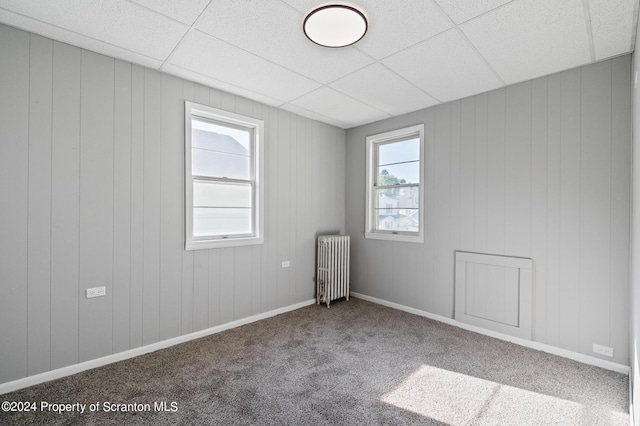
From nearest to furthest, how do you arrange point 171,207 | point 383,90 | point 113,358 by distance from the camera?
point 113,358, point 171,207, point 383,90

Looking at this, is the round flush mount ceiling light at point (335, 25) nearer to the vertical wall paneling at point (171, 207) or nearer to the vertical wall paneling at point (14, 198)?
the vertical wall paneling at point (171, 207)

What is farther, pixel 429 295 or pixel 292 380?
pixel 429 295

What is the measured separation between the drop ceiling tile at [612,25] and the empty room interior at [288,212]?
0.02 metres

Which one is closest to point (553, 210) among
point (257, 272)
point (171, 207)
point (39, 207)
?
point (257, 272)

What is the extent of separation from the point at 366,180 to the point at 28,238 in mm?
3633

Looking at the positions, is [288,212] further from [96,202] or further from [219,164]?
[96,202]

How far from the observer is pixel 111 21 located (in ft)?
6.77

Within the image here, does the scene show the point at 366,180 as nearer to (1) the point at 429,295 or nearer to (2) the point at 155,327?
(1) the point at 429,295

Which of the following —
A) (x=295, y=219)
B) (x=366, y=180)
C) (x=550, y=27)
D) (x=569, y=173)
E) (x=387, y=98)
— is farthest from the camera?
(x=366, y=180)

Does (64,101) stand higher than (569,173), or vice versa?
(64,101)

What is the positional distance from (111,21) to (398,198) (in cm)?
342

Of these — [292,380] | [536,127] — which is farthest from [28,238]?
[536,127]

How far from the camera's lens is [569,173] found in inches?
107

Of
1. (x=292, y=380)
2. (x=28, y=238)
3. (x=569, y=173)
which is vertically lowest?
(x=292, y=380)
